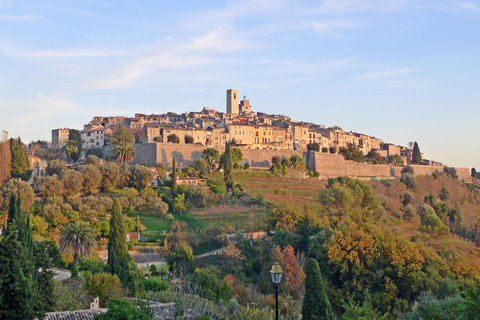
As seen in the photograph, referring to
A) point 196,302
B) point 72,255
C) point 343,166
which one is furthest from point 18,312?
point 343,166

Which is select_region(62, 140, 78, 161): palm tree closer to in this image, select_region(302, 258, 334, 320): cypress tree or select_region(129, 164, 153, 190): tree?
select_region(129, 164, 153, 190): tree

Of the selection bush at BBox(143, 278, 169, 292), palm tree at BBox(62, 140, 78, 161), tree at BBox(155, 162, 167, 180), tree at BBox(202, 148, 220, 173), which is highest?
palm tree at BBox(62, 140, 78, 161)

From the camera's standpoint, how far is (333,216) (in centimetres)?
3828

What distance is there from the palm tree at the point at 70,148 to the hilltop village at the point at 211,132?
19.0 ft

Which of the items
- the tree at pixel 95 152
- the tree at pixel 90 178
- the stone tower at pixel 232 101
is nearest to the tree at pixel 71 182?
the tree at pixel 90 178

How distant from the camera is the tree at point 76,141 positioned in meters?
56.8

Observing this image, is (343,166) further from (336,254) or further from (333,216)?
(336,254)

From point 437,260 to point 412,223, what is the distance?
71.3ft

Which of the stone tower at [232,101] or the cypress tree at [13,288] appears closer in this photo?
the cypress tree at [13,288]

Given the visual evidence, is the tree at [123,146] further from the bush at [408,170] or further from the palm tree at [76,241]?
the bush at [408,170]

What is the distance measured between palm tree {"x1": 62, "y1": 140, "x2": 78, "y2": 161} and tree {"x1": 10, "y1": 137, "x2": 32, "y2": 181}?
27.5 ft

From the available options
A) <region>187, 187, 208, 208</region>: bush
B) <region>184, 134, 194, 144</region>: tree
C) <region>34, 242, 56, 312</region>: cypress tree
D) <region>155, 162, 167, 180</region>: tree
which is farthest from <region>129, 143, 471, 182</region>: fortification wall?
<region>34, 242, 56, 312</region>: cypress tree

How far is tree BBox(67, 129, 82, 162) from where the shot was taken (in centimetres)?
5682

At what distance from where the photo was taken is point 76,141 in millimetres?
59000
